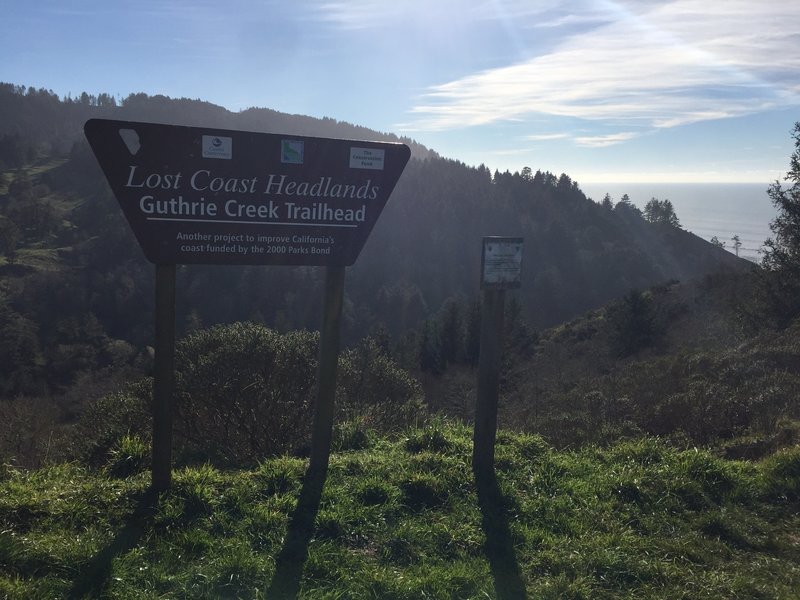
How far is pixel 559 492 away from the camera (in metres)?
4.03

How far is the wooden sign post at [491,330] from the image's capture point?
4297 millimetres

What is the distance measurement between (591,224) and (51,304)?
8395 cm

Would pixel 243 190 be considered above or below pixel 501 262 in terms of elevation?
above

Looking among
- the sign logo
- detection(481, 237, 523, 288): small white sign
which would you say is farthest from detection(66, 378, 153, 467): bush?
detection(481, 237, 523, 288): small white sign

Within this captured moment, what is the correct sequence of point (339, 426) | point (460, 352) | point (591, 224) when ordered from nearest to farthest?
point (339, 426)
point (460, 352)
point (591, 224)

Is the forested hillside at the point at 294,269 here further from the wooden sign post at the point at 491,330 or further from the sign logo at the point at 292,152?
the sign logo at the point at 292,152

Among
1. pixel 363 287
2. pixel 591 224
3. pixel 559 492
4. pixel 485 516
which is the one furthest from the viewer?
pixel 591 224

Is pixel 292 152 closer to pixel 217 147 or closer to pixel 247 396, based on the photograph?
pixel 217 147

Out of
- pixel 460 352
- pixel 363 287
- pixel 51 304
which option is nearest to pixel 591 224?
pixel 363 287

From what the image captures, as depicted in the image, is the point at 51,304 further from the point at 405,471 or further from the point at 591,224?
the point at 591,224

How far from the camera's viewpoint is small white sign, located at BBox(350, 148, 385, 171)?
4.07 metres

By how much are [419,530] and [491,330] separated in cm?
158

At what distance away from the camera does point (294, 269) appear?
78.7 metres

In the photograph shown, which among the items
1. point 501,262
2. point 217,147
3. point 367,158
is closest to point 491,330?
point 501,262
